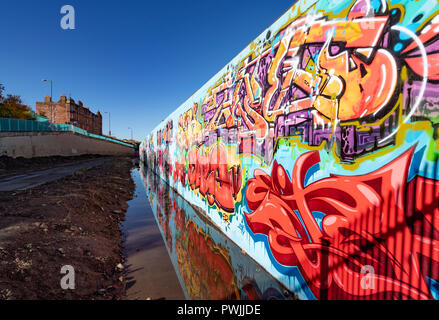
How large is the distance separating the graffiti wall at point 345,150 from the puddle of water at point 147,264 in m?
1.68

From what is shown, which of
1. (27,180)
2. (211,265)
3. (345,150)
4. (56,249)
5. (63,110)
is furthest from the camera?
(63,110)

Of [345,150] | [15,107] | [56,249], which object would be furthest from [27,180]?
[15,107]

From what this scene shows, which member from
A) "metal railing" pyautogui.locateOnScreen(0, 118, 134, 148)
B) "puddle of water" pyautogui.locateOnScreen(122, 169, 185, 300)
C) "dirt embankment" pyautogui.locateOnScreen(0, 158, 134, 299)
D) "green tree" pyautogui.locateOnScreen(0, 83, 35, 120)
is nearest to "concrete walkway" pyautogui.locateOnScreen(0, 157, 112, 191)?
"dirt embankment" pyautogui.locateOnScreen(0, 158, 134, 299)

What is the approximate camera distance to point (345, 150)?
219cm

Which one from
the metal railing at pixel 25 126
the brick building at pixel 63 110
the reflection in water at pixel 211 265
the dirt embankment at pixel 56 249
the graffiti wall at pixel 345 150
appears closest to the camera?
the graffiti wall at pixel 345 150

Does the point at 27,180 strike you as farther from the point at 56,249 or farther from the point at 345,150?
the point at 345,150

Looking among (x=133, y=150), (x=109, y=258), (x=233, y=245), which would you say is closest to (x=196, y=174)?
(x=233, y=245)

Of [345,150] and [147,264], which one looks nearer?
[345,150]

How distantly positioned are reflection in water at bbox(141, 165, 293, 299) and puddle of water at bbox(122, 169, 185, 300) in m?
0.17

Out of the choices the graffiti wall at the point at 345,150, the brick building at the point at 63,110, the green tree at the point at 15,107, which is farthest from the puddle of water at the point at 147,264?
the brick building at the point at 63,110

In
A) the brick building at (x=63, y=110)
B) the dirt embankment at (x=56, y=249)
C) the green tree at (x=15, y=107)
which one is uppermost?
the brick building at (x=63, y=110)

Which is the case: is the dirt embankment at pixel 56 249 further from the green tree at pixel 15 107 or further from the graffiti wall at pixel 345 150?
the green tree at pixel 15 107

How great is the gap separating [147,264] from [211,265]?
52.7 inches

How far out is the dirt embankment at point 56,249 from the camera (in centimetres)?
277
